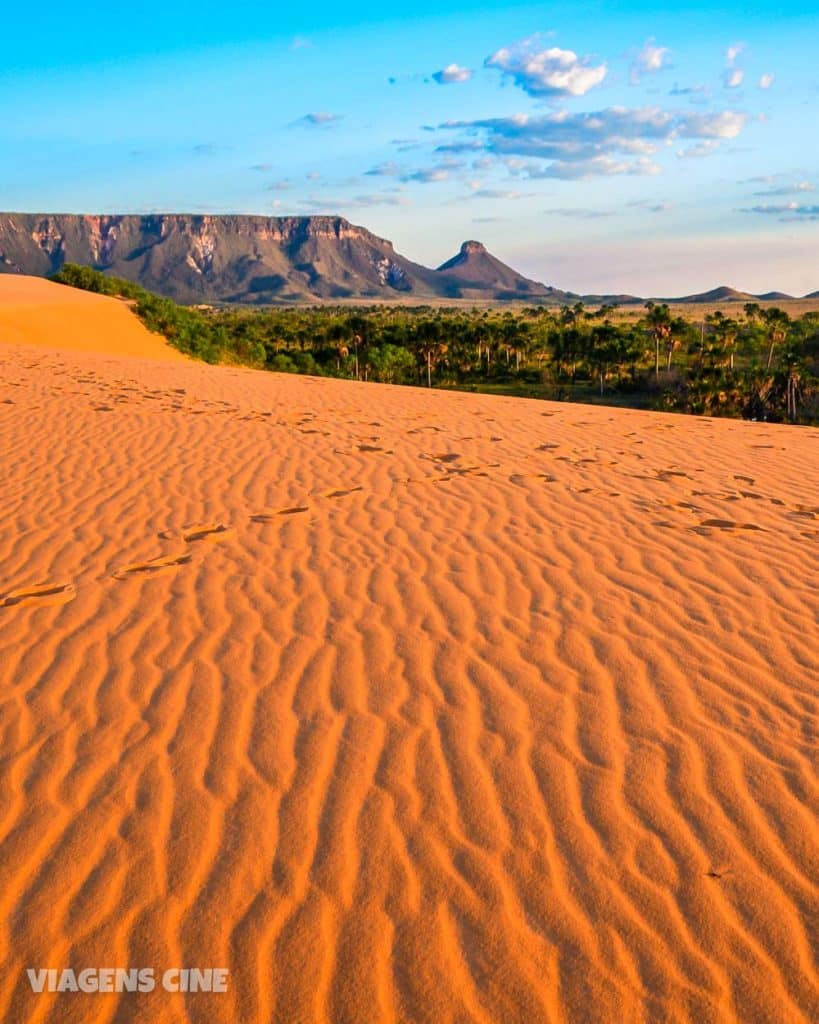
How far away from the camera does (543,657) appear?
4.34 meters

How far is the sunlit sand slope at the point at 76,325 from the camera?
2772cm

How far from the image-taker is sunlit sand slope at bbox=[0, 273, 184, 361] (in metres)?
27.7

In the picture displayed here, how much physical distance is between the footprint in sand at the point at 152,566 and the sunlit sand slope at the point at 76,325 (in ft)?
74.9

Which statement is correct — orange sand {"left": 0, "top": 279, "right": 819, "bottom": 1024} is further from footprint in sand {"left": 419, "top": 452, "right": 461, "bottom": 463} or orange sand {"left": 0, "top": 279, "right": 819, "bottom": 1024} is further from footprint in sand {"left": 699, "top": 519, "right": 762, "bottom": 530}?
footprint in sand {"left": 419, "top": 452, "right": 461, "bottom": 463}

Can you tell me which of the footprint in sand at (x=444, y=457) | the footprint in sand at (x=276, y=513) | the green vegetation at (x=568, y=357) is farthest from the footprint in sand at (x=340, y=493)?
the green vegetation at (x=568, y=357)

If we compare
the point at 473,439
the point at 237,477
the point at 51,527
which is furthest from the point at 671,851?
the point at 473,439

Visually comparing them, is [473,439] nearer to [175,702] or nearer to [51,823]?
[175,702]

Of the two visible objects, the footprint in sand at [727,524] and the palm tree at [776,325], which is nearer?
the footprint in sand at [727,524]

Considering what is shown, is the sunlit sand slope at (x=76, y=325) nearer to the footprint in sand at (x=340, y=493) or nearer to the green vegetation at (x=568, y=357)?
the green vegetation at (x=568, y=357)

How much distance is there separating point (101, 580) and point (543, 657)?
10.2ft

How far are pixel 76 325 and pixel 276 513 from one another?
26772 millimetres

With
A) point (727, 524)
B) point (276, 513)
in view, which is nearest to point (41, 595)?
point (276, 513)

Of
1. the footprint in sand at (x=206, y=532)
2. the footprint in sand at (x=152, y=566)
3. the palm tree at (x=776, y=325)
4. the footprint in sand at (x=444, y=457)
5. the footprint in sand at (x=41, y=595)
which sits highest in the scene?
the palm tree at (x=776, y=325)

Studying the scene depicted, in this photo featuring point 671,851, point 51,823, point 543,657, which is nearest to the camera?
point 671,851
